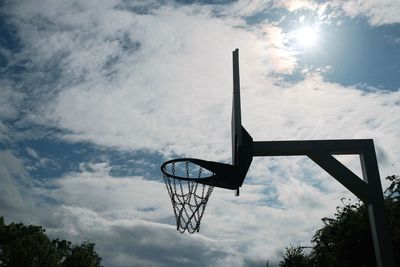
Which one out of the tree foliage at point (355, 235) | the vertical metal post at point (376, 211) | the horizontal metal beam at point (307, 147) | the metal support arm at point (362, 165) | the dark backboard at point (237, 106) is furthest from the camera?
the tree foliage at point (355, 235)

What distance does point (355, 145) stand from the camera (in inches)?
340

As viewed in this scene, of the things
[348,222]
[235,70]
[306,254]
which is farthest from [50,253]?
[235,70]

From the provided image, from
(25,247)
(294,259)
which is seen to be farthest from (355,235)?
(25,247)

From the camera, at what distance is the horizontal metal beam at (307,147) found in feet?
28.3

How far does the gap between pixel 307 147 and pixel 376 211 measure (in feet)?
6.55

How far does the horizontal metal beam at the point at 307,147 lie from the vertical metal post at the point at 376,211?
211 mm

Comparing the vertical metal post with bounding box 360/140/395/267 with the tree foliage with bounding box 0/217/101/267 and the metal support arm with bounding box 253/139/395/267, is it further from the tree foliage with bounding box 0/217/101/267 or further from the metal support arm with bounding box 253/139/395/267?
the tree foliage with bounding box 0/217/101/267

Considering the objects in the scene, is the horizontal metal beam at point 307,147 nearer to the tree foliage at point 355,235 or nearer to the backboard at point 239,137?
the backboard at point 239,137

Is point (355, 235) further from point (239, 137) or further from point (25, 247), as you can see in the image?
point (25, 247)

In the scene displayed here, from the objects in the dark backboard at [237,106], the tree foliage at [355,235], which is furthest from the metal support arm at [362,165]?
the tree foliage at [355,235]

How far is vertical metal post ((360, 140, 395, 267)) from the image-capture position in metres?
7.73

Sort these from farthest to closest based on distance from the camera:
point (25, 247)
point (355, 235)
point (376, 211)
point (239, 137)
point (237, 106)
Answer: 1. point (25, 247)
2. point (355, 235)
3. point (237, 106)
4. point (239, 137)
5. point (376, 211)

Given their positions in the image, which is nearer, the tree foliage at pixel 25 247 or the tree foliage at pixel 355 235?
the tree foliage at pixel 355 235

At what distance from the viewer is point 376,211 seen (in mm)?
8117
